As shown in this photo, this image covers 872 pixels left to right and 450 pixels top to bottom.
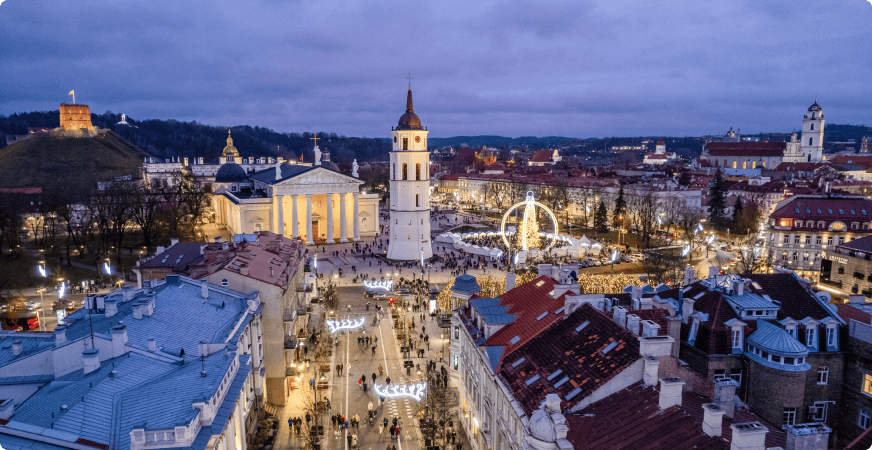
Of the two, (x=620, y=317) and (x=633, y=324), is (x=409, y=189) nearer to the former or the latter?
(x=620, y=317)

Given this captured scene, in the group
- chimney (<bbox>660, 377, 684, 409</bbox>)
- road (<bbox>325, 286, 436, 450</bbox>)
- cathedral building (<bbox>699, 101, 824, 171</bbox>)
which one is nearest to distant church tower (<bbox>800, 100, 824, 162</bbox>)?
cathedral building (<bbox>699, 101, 824, 171</bbox>)

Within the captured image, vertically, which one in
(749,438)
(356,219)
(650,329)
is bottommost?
(356,219)

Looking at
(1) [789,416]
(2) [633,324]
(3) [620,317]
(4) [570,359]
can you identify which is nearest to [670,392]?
(2) [633,324]

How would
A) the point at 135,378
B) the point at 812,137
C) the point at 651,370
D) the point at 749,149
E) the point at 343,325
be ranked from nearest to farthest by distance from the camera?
the point at 651,370 → the point at 135,378 → the point at 343,325 → the point at 812,137 → the point at 749,149

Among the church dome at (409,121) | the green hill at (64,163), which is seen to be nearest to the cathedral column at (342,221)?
the church dome at (409,121)

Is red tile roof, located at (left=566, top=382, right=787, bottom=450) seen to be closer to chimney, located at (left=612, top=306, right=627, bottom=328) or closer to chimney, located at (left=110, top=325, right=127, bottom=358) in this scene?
chimney, located at (left=612, top=306, right=627, bottom=328)

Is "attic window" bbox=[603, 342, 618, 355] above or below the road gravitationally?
above
